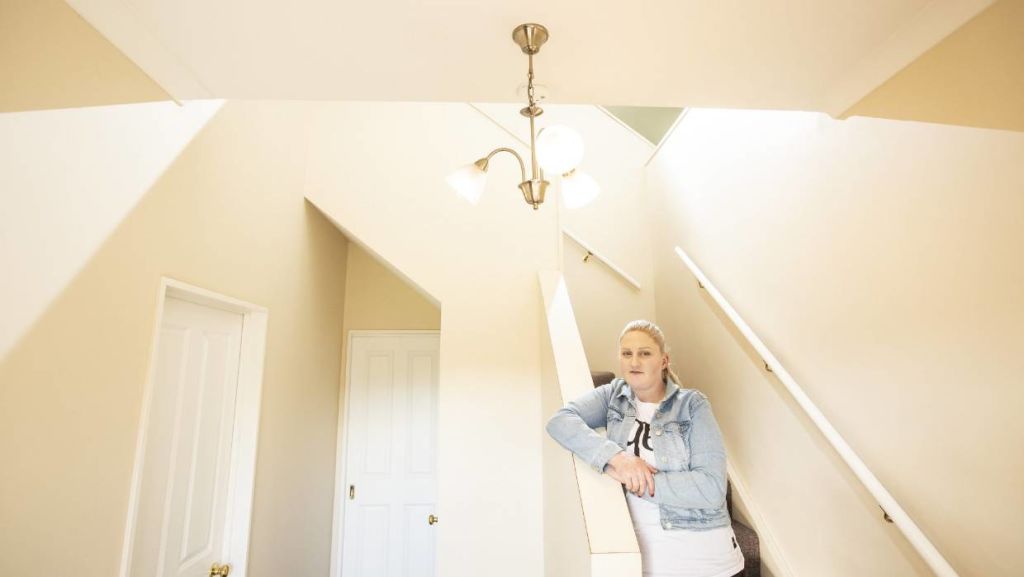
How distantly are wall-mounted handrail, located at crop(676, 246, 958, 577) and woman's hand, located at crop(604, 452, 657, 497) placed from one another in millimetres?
586

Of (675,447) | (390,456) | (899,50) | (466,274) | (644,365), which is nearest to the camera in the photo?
(899,50)

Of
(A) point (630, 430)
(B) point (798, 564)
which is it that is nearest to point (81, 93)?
(A) point (630, 430)

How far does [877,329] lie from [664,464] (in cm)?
76

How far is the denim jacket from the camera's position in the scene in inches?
51.1

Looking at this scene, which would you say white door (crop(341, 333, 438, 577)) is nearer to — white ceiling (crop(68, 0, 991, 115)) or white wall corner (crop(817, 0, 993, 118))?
white ceiling (crop(68, 0, 991, 115))

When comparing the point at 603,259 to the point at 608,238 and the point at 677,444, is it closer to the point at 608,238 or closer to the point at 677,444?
the point at 608,238

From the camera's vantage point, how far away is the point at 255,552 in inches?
86.5

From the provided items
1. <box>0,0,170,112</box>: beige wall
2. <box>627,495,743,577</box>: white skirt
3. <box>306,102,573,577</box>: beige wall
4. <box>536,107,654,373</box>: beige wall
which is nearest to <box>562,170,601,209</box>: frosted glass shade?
<box>627,495,743,577</box>: white skirt

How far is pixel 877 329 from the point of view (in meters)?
1.39

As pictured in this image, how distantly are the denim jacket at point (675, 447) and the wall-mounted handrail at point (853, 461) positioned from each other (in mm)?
389

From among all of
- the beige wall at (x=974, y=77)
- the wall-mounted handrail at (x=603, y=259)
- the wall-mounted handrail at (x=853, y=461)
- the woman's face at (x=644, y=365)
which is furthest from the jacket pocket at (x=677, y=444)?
the wall-mounted handrail at (x=603, y=259)

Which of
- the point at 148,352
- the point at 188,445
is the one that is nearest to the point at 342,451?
the point at 188,445

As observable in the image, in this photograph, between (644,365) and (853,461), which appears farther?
(644,365)

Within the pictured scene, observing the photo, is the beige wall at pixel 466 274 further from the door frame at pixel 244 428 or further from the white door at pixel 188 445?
the white door at pixel 188 445
